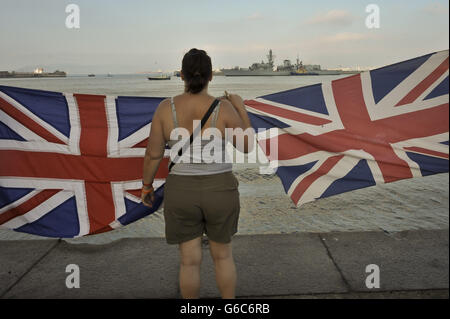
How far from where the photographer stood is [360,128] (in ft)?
10.4

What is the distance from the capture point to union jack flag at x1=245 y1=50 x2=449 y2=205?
297cm

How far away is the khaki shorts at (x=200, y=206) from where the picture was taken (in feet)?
6.56

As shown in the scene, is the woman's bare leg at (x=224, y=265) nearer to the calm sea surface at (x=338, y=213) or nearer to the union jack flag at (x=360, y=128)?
the union jack flag at (x=360, y=128)

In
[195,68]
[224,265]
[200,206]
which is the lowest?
[224,265]

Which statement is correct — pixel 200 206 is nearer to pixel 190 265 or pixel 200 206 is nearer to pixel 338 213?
pixel 190 265

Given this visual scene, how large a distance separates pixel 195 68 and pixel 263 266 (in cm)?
169

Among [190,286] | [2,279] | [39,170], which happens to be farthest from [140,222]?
[190,286]

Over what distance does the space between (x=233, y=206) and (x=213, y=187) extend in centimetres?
16

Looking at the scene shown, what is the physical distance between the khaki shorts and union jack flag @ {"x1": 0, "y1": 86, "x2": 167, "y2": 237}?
1.24 m

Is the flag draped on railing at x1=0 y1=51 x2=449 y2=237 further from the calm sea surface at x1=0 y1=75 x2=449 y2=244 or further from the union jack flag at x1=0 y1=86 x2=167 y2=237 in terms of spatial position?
the calm sea surface at x1=0 y1=75 x2=449 y2=244

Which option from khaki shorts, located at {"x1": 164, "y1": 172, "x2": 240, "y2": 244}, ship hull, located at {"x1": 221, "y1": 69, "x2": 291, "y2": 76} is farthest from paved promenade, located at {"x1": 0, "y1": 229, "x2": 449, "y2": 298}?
ship hull, located at {"x1": 221, "y1": 69, "x2": 291, "y2": 76}

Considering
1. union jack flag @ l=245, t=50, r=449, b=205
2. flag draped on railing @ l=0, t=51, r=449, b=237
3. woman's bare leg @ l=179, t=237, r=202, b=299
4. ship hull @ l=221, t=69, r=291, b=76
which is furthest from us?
ship hull @ l=221, t=69, r=291, b=76

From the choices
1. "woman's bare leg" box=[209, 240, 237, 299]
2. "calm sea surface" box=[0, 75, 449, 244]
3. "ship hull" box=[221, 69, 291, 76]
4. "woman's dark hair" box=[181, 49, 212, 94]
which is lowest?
"calm sea surface" box=[0, 75, 449, 244]

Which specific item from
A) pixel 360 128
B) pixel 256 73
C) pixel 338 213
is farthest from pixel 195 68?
pixel 256 73
